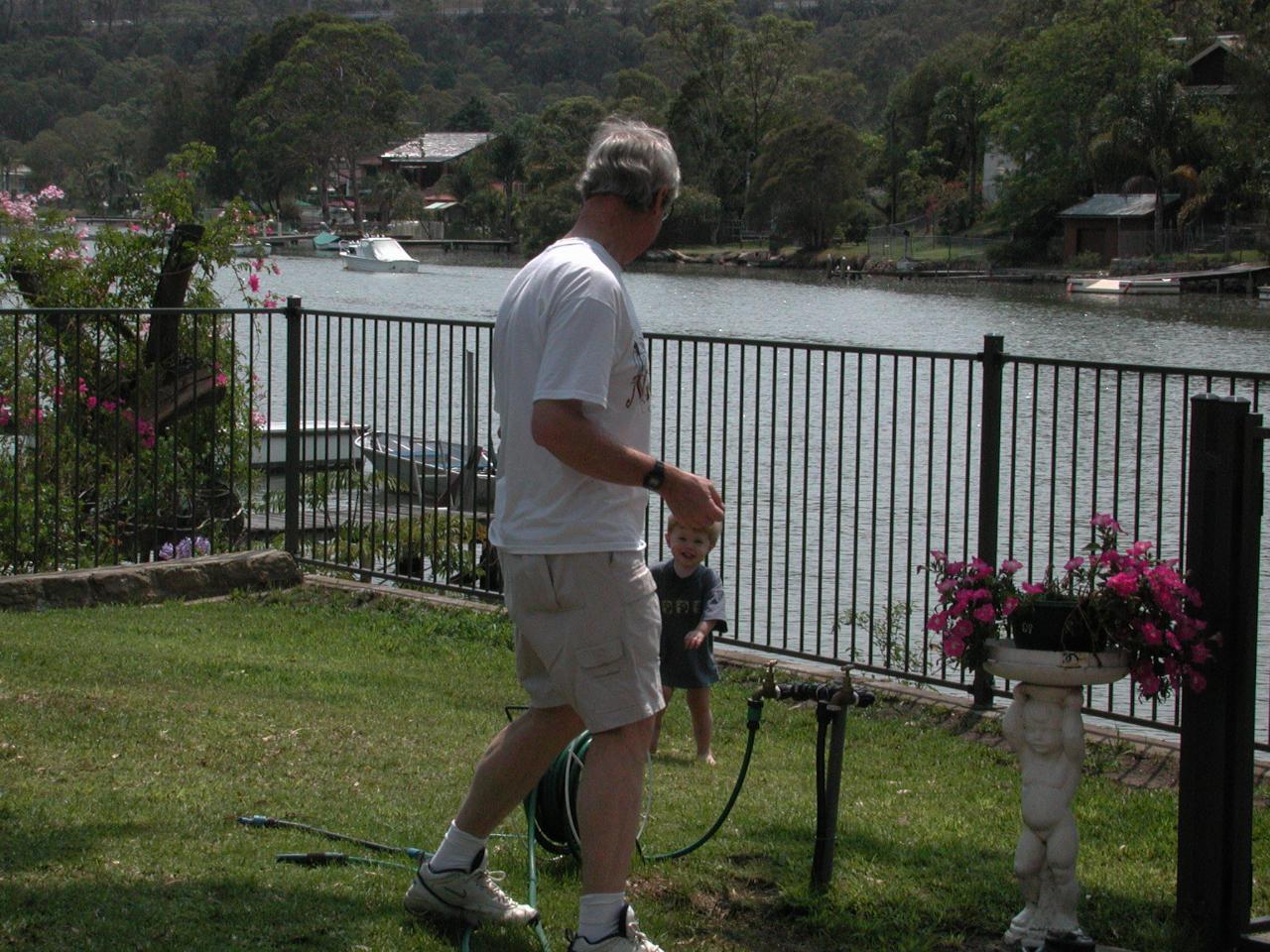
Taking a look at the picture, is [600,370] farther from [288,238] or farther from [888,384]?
[288,238]

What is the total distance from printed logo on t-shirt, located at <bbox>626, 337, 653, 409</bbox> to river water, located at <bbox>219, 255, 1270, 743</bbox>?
3016 millimetres

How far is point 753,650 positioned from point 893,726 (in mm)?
1663

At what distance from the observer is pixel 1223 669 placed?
4.11 metres

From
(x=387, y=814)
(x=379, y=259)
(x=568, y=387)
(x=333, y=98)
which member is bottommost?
(x=387, y=814)

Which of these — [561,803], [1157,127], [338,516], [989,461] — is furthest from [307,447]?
[1157,127]

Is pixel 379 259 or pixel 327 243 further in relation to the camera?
pixel 327 243

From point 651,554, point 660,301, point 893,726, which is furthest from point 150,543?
point 660,301

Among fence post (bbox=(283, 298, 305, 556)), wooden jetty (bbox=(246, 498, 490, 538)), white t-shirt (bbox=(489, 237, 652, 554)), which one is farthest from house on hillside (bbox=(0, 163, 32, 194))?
white t-shirt (bbox=(489, 237, 652, 554))

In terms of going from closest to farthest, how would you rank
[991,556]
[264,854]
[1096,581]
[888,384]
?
1. [1096,581]
2. [264,854]
3. [991,556]
4. [888,384]

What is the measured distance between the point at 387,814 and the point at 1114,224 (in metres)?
75.5

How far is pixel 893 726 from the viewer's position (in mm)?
7133

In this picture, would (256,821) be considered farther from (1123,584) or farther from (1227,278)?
(1227,278)

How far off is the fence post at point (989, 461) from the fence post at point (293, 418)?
4396mm

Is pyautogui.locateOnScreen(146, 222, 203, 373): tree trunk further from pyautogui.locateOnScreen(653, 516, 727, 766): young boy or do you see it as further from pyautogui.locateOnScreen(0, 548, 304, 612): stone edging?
pyautogui.locateOnScreen(653, 516, 727, 766): young boy
